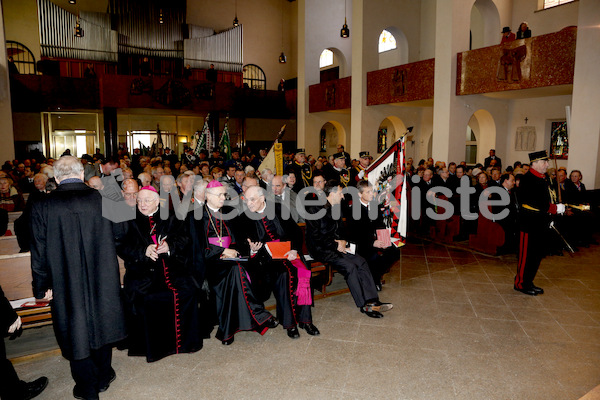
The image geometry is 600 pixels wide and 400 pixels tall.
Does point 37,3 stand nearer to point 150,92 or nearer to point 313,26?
point 150,92

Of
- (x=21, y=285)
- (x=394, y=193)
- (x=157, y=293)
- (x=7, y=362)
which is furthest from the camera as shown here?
(x=394, y=193)

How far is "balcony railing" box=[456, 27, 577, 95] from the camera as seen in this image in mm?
8922

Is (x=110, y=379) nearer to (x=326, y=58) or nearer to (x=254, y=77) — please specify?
(x=254, y=77)

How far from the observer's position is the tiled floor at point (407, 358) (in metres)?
3.25

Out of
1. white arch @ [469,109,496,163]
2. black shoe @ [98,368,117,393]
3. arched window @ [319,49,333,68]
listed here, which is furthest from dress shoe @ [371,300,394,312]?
arched window @ [319,49,333,68]

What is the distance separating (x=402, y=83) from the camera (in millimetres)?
12688

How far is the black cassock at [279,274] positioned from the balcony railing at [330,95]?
11.2 meters

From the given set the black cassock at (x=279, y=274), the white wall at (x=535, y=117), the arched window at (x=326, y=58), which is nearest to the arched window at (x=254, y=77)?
the arched window at (x=326, y=58)

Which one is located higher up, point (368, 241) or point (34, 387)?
point (368, 241)

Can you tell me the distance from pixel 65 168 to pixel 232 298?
1.96 meters

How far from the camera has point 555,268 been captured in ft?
20.8

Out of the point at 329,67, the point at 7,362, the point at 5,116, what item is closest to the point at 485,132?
the point at 329,67

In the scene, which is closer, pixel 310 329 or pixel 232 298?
pixel 232 298

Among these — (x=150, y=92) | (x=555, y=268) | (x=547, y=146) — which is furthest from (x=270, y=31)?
(x=555, y=268)
